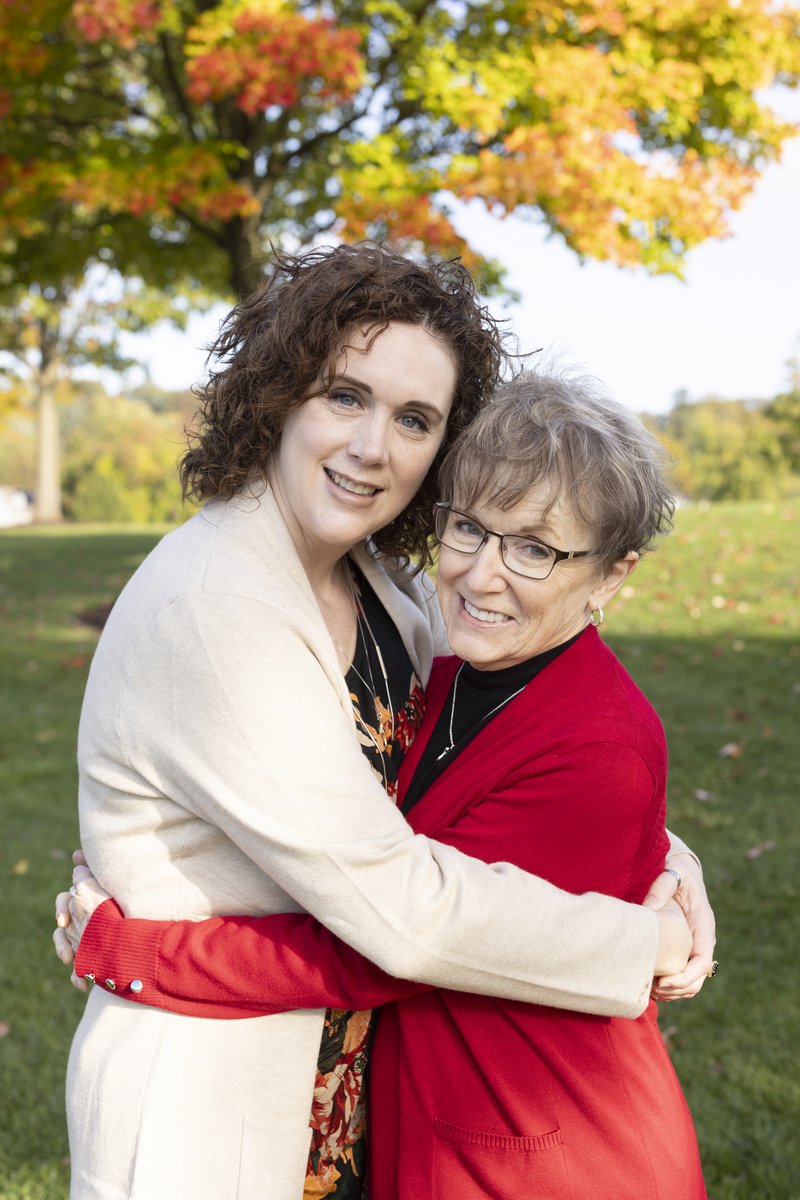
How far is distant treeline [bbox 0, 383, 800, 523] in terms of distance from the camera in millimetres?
46875

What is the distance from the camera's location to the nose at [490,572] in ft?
7.09

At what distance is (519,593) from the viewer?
2.14 meters

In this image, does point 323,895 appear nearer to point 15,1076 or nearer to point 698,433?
point 15,1076

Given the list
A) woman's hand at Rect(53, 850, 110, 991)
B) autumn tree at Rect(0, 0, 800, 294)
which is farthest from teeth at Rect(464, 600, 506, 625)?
autumn tree at Rect(0, 0, 800, 294)

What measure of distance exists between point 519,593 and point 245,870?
0.74 m

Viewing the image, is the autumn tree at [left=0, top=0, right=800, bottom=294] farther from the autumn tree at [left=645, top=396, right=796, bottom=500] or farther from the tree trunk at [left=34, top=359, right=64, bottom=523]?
the autumn tree at [left=645, top=396, right=796, bottom=500]

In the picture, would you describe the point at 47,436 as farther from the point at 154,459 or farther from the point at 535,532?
the point at 535,532

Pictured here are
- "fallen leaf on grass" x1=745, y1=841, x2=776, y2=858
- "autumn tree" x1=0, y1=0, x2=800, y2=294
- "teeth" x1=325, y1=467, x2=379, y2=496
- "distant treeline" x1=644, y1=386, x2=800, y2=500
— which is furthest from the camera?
"distant treeline" x1=644, y1=386, x2=800, y2=500

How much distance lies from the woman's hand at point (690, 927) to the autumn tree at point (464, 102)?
593 cm

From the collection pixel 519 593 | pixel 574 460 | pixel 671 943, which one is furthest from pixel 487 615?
pixel 671 943

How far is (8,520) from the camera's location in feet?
172

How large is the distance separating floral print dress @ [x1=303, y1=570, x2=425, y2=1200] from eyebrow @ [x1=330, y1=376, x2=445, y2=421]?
549 mm

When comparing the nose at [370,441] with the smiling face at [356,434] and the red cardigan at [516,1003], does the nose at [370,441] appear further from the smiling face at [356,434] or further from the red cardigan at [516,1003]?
the red cardigan at [516,1003]

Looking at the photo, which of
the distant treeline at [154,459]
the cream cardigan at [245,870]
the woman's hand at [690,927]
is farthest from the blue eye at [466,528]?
the distant treeline at [154,459]
